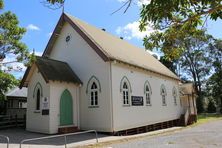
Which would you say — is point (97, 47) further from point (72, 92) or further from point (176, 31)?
point (176, 31)

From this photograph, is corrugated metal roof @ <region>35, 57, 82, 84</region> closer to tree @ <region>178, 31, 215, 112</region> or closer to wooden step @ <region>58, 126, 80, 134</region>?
wooden step @ <region>58, 126, 80, 134</region>

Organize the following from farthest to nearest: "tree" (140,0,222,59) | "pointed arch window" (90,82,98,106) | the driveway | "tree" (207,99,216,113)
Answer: "tree" (207,99,216,113)
"pointed arch window" (90,82,98,106)
the driveway
"tree" (140,0,222,59)

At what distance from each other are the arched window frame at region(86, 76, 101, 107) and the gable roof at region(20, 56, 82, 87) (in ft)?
3.28

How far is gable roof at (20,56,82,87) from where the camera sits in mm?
19047

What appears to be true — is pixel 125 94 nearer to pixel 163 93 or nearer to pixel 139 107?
pixel 139 107

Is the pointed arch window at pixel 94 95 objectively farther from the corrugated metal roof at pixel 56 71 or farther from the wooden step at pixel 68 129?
the wooden step at pixel 68 129

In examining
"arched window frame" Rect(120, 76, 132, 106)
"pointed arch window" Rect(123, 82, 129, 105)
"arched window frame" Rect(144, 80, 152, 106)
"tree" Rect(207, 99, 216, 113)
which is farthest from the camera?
"tree" Rect(207, 99, 216, 113)

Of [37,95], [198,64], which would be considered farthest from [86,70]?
[198,64]

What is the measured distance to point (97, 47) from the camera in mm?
19594

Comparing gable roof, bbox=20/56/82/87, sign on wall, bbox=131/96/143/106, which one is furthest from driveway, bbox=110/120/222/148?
gable roof, bbox=20/56/82/87

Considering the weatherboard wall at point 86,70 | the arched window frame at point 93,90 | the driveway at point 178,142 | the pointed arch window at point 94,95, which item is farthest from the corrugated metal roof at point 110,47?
the driveway at point 178,142

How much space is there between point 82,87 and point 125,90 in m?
3.33

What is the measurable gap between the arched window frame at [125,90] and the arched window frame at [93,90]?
182cm

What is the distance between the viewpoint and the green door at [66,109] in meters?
19.5
